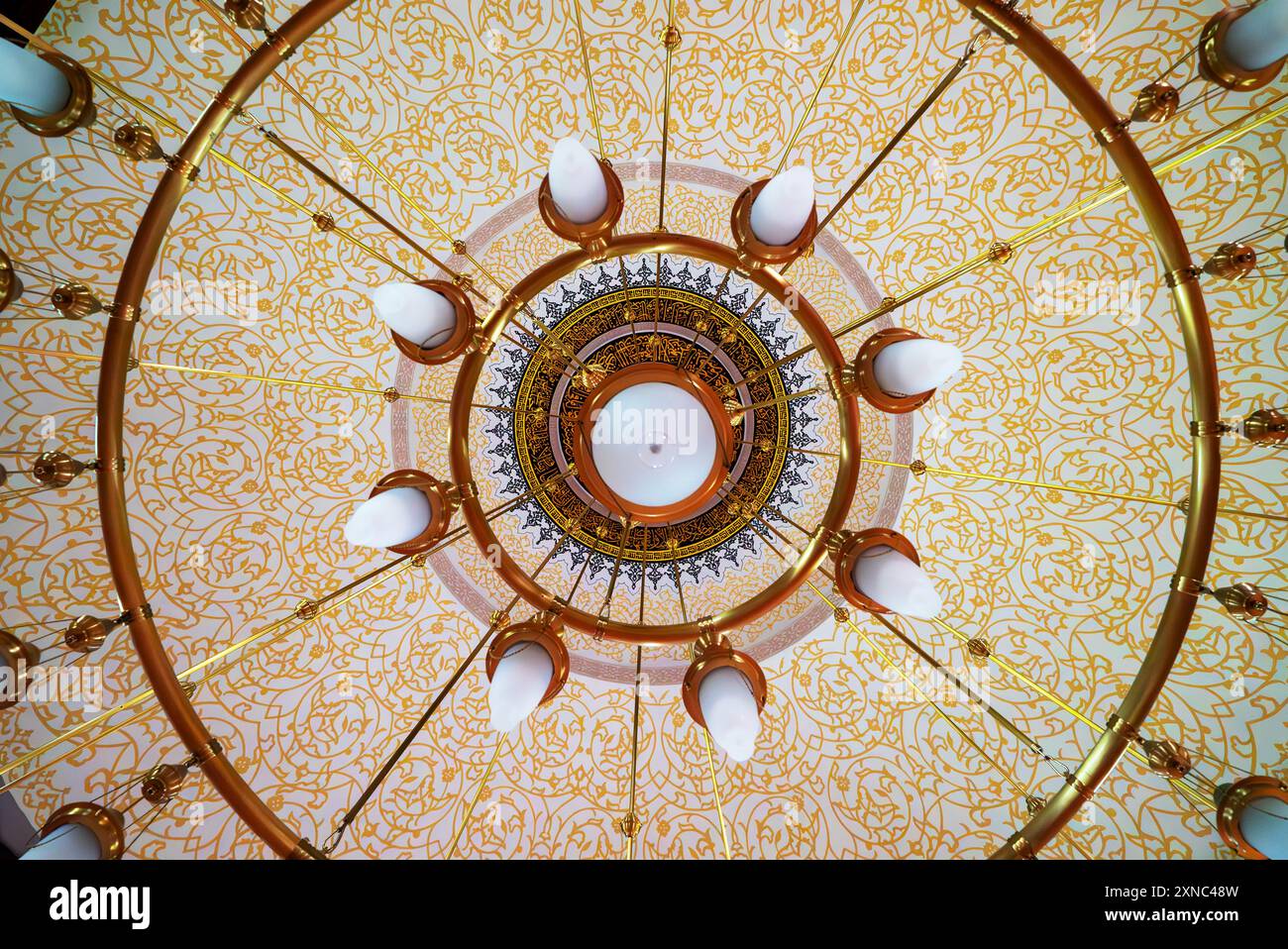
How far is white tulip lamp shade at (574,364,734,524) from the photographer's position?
97.8 inches

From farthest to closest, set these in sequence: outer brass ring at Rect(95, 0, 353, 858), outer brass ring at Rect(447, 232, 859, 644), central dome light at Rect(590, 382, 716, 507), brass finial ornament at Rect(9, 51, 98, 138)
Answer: central dome light at Rect(590, 382, 716, 507), outer brass ring at Rect(447, 232, 859, 644), outer brass ring at Rect(95, 0, 353, 858), brass finial ornament at Rect(9, 51, 98, 138)

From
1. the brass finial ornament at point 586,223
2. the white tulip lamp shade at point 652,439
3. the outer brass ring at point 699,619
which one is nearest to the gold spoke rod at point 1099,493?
the outer brass ring at point 699,619

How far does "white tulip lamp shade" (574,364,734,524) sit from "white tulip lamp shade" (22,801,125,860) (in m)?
1.67

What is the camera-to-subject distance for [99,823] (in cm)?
172

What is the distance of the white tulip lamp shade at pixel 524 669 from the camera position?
72.4 inches

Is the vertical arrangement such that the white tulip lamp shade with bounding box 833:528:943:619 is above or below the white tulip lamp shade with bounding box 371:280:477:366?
below

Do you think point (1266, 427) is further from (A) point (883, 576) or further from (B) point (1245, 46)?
(A) point (883, 576)

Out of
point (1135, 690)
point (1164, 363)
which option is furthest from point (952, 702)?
point (1135, 690)

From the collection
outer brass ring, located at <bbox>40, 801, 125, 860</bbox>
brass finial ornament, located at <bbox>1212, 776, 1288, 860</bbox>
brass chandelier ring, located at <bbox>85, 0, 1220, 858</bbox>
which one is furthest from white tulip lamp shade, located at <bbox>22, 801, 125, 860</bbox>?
brass finial ornament, located at <bbox>1212, 776, 1288, 860</bbox>

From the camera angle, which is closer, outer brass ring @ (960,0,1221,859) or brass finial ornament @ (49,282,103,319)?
outer brass ring @ (960,0,1221,859)

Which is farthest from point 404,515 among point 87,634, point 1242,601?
point 1242,601

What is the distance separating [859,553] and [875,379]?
1.65 ft

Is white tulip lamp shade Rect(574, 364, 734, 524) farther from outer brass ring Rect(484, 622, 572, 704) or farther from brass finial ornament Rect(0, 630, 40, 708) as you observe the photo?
brass finial ornament Rect(0, 630, 40, 708)
